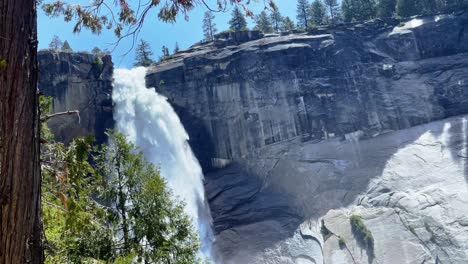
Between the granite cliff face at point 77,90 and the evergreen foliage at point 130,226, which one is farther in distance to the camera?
the granite cliff face at point 77,90

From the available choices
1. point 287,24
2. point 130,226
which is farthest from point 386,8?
point 130,226

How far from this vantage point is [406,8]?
4391 centimetres

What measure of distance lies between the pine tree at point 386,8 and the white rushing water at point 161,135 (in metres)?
28.8

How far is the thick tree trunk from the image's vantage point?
277 centimetres

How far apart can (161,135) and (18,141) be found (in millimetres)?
28526

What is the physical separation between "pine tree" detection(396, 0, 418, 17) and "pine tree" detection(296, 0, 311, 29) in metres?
12.1

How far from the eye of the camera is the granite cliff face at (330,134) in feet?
80.8

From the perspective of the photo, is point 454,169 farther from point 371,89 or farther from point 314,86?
point 314,86

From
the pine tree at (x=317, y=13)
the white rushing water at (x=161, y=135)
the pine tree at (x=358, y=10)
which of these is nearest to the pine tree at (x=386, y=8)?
the pine tree at (x=358, y=10)

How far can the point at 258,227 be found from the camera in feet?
86.9

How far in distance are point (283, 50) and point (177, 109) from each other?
33.7ft

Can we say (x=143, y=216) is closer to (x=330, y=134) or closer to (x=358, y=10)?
(x=330, y=134)

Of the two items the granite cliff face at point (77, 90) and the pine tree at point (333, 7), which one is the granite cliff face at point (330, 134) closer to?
the granite cliff face at point (77, 90)

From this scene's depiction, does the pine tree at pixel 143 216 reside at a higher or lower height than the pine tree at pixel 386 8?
lower
